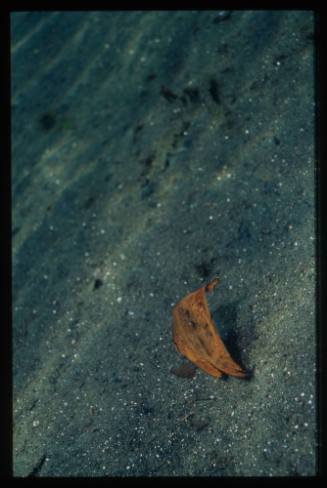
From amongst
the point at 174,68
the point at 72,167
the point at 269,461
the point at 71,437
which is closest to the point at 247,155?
the point at 174,68

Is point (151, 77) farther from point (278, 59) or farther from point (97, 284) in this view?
point (97, 284)

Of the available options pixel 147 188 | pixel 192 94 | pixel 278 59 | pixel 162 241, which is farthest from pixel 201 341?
pixel 278 59

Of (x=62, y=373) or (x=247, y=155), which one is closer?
(x=62, y=373)

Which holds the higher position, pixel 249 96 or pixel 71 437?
pixel 249 96

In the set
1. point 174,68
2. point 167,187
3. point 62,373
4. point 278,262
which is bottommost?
point 278,262

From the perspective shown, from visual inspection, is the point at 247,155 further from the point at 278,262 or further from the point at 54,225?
the point at 54,225

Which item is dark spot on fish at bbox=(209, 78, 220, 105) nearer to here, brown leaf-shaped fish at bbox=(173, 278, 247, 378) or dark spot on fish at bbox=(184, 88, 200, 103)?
dark spot on fish at bbox=(184, 88, 200, 103)

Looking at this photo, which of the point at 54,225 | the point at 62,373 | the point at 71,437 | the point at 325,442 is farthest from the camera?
the point at 54,225
